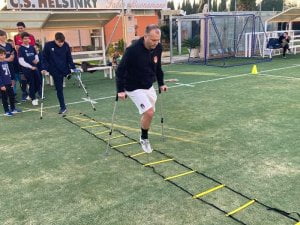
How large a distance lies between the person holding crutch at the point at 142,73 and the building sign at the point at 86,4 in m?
12.6

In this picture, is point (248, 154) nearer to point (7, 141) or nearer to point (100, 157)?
point (100, 157)

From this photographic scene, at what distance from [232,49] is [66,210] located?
16.8 meters

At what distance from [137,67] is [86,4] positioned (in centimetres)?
1510

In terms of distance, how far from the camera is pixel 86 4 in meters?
18.1

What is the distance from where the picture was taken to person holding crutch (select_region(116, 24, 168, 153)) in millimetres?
4363

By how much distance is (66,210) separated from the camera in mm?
3316

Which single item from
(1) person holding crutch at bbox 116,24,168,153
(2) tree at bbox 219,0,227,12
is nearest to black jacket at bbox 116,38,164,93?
(1) person holding crutch at bbox 116,24,168,153

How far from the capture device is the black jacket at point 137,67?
4.38 m

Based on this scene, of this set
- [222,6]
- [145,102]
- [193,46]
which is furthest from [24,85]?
[222,6]

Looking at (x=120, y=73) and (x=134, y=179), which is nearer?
(x=134, y=179)

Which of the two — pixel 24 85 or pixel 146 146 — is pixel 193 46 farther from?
pixel 146 146

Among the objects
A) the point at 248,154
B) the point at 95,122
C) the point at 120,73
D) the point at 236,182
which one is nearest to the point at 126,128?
the point at 95,122

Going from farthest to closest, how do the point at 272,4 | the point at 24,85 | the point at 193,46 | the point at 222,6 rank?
the point at 272,4
the point at 222,6
the point at 193,46
the point at 24,85

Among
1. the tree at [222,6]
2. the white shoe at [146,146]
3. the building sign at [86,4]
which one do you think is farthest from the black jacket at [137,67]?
the tree at [222,6]
